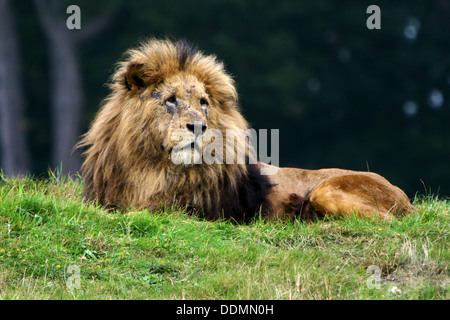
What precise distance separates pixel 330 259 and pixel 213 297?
1.03 meters

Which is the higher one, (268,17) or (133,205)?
(268,17)

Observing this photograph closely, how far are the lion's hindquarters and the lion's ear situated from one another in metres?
1.80

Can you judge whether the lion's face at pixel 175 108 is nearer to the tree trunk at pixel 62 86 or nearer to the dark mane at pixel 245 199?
the dark mane at pixel 245 199

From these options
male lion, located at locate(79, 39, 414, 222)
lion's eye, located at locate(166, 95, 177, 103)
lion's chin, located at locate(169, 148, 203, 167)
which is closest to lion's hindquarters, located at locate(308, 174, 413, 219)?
male lion, located at locate(79, 39, 414, 222)

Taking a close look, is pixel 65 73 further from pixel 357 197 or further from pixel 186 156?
pixel 357 197

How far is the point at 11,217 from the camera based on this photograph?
231 inches

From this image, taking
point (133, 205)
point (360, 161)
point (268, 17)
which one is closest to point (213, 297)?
point (133, 205)

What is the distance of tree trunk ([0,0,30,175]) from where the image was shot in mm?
18766

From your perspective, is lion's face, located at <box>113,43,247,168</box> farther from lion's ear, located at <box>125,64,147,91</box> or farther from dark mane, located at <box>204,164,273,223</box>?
dark mane, located at <box>204,164,273,223</box>

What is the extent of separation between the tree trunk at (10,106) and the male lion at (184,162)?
12.1 metres

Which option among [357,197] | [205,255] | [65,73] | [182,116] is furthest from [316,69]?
[205,255]

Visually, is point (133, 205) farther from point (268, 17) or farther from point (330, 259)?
point (268, 17)

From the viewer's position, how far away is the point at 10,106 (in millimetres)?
19203

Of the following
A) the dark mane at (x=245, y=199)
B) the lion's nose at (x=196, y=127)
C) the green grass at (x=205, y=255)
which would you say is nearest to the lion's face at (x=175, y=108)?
the lion's nose at (x=196, y=127)
